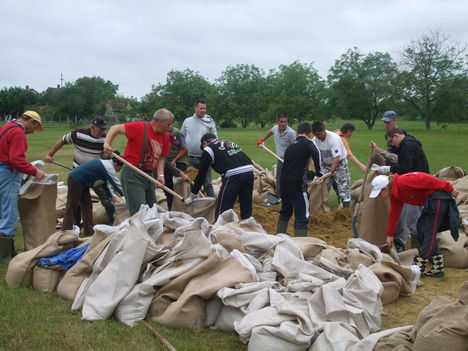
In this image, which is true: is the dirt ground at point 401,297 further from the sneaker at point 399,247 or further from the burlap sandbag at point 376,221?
the sneaker at point 399,247

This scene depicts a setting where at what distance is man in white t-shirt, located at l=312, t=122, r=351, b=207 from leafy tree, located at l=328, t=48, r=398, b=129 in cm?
4331

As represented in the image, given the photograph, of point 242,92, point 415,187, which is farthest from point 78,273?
point 242,92

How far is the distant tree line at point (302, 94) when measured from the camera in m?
44.6

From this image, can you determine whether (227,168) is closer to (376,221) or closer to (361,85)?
(376,221)

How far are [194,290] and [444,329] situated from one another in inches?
75.4

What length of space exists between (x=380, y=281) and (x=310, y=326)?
4.21ft

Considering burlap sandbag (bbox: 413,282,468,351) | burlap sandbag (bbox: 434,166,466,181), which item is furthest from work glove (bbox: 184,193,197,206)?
burlap sandbag (bbox: 434,166,466,181)

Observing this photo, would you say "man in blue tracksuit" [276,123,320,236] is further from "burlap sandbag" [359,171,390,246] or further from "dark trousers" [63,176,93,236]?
"dark trousers" [63,176,93,236]

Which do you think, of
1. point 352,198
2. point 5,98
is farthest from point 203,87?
point 352,198

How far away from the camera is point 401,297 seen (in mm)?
4633

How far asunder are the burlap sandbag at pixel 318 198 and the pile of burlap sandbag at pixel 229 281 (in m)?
3.45

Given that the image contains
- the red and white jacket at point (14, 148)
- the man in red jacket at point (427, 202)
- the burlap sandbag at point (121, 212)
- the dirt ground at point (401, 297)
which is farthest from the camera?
the burlap sandbag at point (121, 212)

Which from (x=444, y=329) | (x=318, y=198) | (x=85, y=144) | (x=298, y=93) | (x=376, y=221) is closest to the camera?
(x=444, y=329)

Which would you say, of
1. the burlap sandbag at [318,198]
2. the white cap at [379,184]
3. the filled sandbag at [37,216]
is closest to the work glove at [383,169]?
the white cap at [379,184]
